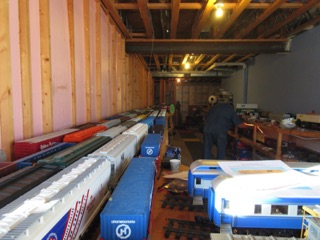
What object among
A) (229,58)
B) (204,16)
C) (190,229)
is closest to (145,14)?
(204,16)

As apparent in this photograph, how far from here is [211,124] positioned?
4562 mm

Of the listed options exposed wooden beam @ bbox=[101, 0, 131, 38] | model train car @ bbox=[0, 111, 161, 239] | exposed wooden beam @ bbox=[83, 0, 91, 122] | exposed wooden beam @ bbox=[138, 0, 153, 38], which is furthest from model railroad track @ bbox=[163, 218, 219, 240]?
exposed wooden beam @ bbox=[101, 0, 131, 38]

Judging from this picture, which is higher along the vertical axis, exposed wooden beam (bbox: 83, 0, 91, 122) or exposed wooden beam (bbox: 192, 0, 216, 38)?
exposed wooden beam (bbox: 192, 0, 216, 38)

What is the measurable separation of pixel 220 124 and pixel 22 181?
157 inches

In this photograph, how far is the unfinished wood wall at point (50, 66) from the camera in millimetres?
1515

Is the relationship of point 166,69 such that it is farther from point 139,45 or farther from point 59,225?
point 59,225

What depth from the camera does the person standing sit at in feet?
14.3

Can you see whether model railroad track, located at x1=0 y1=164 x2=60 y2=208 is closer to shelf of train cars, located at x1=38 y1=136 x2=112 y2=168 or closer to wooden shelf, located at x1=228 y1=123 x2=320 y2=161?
shelf of train cars, located at x1=38 y1=136 x2=112 y2=168

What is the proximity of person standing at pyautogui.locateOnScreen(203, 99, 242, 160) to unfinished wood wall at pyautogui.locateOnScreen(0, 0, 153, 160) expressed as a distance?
2112 millimetres

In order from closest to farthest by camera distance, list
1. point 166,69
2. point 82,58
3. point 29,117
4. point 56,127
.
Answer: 1. point 29,117
2. point 56,127
3. point 82,58
4. point 166,69

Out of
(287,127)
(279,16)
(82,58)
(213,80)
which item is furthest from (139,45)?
(213,80)

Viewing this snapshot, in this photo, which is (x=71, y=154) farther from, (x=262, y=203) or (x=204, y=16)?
(x=204, y=16)

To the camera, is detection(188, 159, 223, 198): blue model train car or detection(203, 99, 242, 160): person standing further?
detection(203, 99, 242, 160): person standing

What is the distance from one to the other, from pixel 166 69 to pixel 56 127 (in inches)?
368
